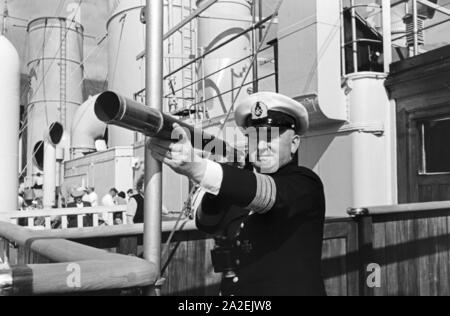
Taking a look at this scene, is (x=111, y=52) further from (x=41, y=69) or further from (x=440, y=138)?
(x=440, y=138)

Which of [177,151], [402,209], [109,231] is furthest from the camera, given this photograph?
[402,209]

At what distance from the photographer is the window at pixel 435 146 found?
4.25 m

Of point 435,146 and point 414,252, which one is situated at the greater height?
point 435,146

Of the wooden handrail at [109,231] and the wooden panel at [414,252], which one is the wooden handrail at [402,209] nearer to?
the wooden panel at [414,252]

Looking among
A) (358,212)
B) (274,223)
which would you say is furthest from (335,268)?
(274,223)

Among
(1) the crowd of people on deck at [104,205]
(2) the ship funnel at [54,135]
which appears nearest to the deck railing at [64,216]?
(1) the crowd of people on deck at [104,205]

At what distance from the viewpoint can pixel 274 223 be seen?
1544 mm

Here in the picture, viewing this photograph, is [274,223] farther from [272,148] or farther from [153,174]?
[153,174]

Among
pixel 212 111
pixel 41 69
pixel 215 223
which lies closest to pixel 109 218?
pixel 212 111

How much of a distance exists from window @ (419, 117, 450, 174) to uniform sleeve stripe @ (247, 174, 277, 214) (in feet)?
10.8

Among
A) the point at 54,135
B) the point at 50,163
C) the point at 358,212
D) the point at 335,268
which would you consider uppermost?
the point at 54,135

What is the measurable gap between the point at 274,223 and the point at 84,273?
2.16 ft

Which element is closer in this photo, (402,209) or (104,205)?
(402,209)

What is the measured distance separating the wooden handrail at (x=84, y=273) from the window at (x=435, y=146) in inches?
143
